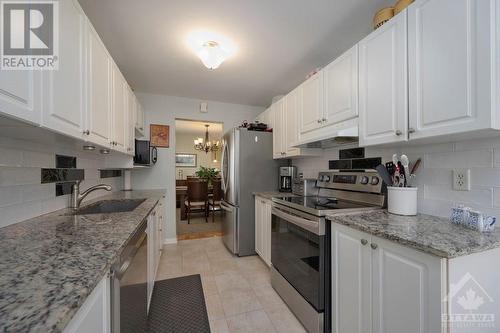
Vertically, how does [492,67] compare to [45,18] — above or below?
below

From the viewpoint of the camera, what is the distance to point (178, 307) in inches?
69.0

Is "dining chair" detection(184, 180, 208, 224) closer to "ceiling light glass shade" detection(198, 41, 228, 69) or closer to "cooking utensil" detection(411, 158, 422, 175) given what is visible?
"ceiling light glass shade" detection(198, 41, 228, 69)

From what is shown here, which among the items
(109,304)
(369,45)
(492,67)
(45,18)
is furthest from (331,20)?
(109,304)

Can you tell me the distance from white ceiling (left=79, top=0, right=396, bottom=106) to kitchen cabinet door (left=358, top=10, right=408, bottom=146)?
363mm

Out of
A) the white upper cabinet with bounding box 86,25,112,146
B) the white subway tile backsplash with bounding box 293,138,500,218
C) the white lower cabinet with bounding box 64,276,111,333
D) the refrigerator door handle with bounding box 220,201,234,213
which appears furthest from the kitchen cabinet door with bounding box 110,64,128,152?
the white subway tile backsplash with bounding box 293,138,500,218

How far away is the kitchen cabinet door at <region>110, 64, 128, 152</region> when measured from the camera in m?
1.72

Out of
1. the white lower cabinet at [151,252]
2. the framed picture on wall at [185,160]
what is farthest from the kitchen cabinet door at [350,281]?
the framed picture on wall at [185,160]

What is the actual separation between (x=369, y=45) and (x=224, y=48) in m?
1.24

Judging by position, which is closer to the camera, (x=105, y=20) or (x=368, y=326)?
(x=368, y=326)

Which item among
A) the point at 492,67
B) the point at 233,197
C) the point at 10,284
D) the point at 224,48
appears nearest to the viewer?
the point at 10,284

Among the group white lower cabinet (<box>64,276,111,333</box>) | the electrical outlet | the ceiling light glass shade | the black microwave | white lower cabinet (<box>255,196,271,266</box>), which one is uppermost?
the ceiling light glass shade

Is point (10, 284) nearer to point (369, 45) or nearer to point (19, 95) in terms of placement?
point (19, 95)

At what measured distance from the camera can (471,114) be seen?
0.90m

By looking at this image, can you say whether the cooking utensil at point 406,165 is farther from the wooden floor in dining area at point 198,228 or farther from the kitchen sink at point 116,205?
A: the wooden floor in dining area at point 198,228
